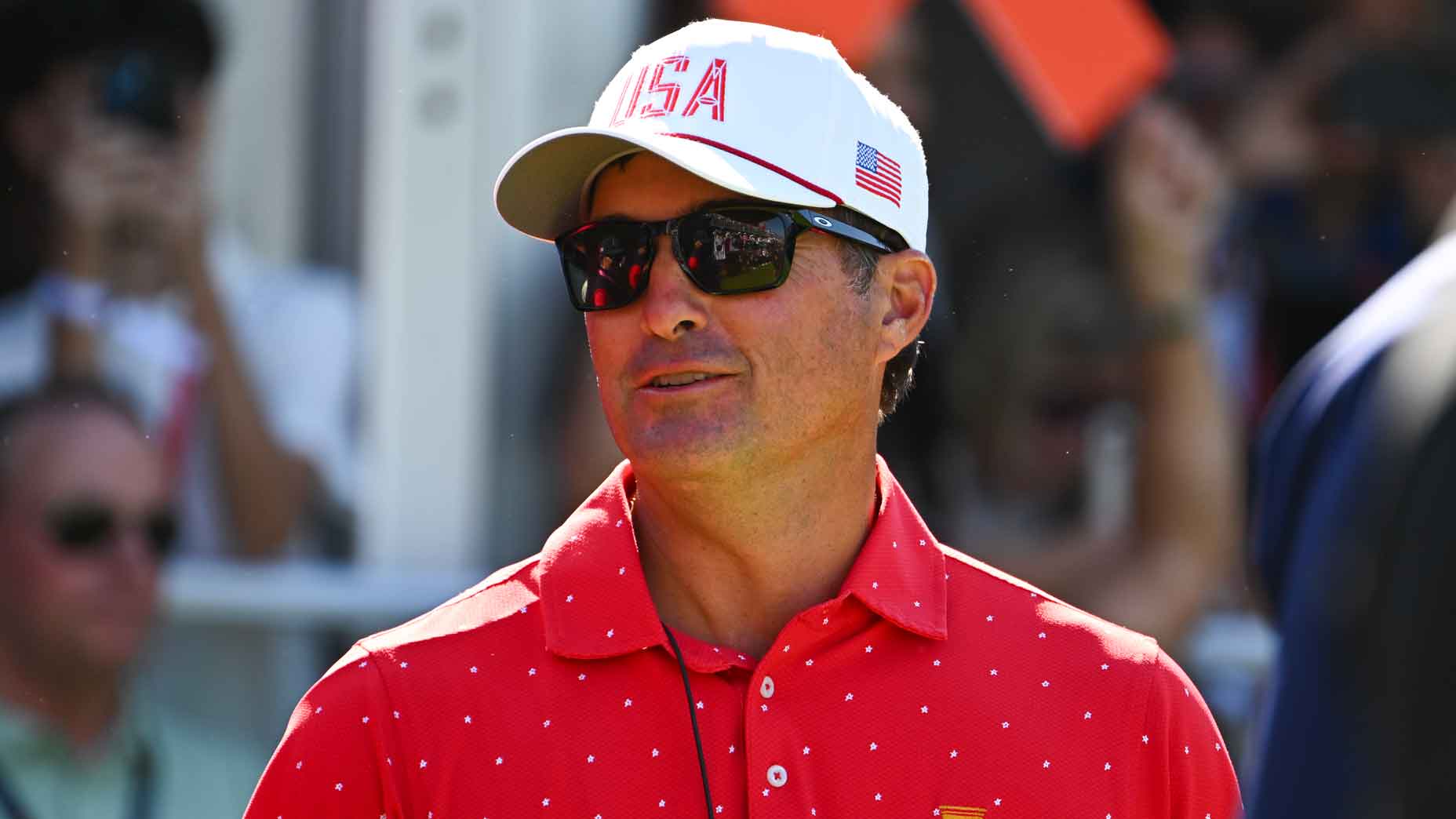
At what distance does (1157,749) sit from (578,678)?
654 mm

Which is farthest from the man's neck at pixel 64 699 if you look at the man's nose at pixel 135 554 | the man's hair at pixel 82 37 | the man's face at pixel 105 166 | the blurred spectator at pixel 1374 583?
the blurred spectator at pixel 1374 583

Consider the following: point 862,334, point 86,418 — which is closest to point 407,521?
point 86,418

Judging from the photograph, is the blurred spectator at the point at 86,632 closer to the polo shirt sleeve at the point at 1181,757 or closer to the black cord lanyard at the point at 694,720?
the black cord lanyard at the point at 694,720

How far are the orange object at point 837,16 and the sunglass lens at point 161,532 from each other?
1.57 m

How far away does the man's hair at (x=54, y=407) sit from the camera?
4.01 meters

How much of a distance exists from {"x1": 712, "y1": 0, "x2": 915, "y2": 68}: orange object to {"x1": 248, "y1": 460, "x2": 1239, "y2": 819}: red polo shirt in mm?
2080

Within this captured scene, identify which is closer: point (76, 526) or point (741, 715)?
point (741, 715)

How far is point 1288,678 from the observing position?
1217 mm

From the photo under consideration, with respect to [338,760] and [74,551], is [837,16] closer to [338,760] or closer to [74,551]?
[74,551]

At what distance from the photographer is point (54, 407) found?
4.05 metres

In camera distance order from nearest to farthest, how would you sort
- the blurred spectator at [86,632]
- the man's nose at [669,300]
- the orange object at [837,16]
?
1. the man's nose at [669,300]
2. the blurred spectator at [86,632]
3. the orange object at [837,16]

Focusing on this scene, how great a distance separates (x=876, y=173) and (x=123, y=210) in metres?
2.52

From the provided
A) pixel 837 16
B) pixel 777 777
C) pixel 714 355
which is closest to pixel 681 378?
pixel 714 355

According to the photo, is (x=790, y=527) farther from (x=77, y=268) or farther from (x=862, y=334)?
(x=77, y=268)
